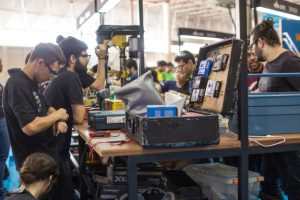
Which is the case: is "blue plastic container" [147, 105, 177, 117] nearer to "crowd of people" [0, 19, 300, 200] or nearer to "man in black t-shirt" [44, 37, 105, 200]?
"crowd of people" [0, 19, 300, 200]

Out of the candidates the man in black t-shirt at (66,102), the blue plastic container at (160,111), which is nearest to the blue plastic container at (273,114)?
the blue plastic container at (160,111)

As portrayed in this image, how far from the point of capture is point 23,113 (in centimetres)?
196

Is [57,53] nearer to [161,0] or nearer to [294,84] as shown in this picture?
[294,84]

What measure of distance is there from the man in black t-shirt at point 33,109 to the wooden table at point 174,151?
0.37 metres

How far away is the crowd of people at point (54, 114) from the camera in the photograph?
185cm

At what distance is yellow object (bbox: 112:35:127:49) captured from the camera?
296 centimetres

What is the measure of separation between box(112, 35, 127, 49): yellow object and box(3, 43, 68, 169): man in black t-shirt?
2.82 ft

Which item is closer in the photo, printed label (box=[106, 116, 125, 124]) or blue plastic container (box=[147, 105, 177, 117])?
blue plastic container (box=[147, 105, 177, 117])

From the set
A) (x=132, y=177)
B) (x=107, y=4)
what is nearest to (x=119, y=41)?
(x=107, y=4)

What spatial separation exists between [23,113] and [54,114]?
19cm

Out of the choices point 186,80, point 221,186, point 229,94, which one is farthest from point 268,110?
point 186,80

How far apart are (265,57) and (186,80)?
1602 mm

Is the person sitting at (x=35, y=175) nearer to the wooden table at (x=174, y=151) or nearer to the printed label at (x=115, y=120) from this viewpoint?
the wooden table at (x=174, y=151)

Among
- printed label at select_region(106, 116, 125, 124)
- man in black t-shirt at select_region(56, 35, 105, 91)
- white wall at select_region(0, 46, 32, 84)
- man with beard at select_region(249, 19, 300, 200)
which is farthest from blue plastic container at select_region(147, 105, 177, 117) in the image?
white wall at select_region(0, 46, 32, 84)
